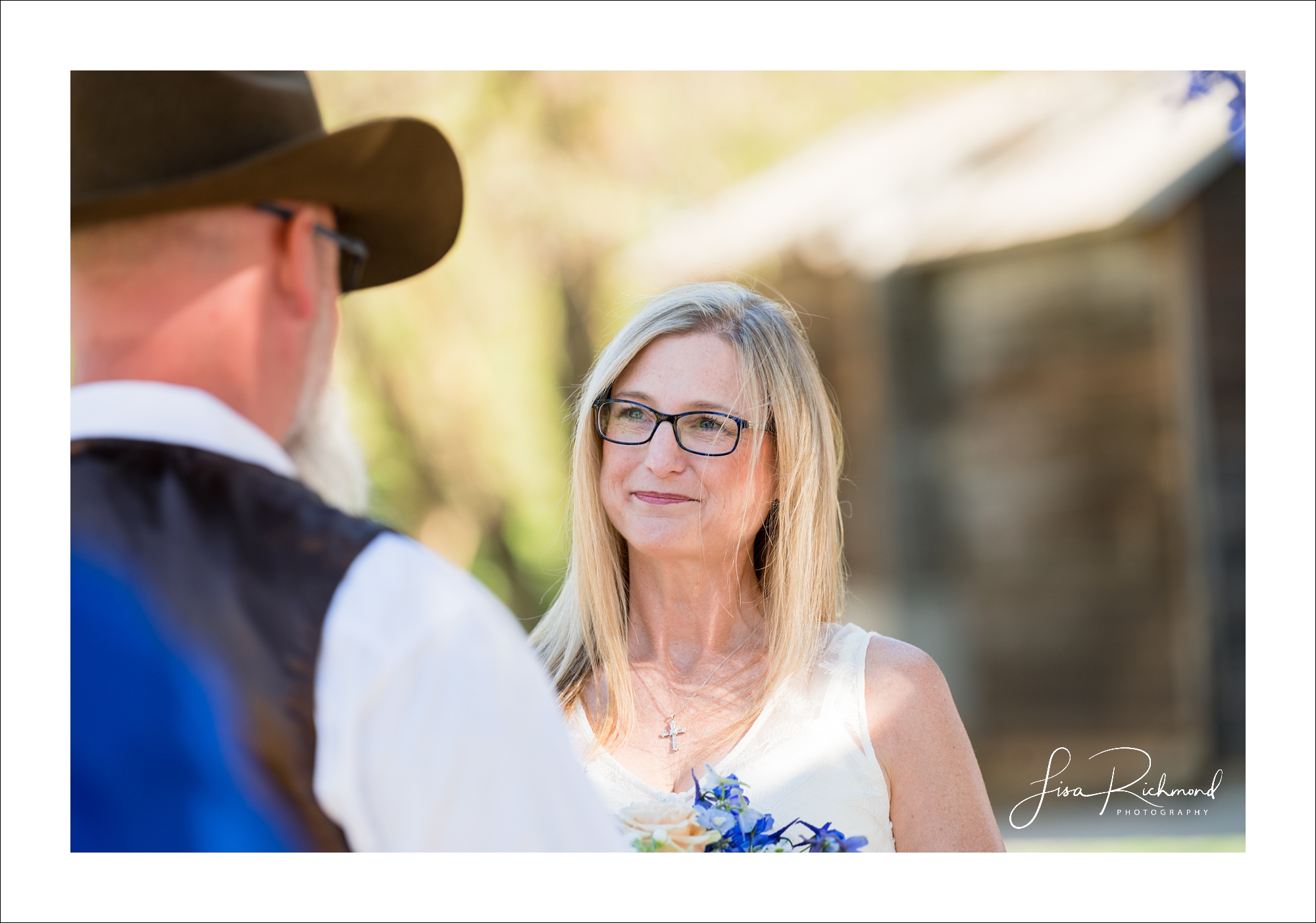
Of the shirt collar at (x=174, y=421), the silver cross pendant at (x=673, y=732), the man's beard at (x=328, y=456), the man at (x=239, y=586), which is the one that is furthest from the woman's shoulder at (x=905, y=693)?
the shirt collar at (x=174, y=421)

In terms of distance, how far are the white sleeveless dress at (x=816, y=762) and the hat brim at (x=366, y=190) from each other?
103cm

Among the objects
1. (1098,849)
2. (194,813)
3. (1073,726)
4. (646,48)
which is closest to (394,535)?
(194,813)

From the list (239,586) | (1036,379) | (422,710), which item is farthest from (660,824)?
(1036,379)

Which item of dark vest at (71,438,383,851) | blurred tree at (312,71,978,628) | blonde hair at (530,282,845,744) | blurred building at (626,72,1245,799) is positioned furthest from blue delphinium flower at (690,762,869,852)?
blurred tree at (312,71,978,628)

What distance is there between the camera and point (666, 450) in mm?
2012

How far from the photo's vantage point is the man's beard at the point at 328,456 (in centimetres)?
180

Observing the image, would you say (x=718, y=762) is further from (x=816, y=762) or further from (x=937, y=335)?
(x=937, y=335)

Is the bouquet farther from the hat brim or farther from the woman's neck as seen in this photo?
the hat brim

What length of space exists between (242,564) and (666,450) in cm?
87

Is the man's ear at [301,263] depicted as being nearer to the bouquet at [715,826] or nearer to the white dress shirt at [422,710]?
the white dress shirt at [422,710]

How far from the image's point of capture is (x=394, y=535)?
4.46 feet

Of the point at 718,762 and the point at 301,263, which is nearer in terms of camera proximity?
the point at 301,263

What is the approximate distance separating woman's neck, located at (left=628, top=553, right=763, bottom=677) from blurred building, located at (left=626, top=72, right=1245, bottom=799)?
169cm

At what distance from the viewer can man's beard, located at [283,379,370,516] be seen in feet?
5.91
